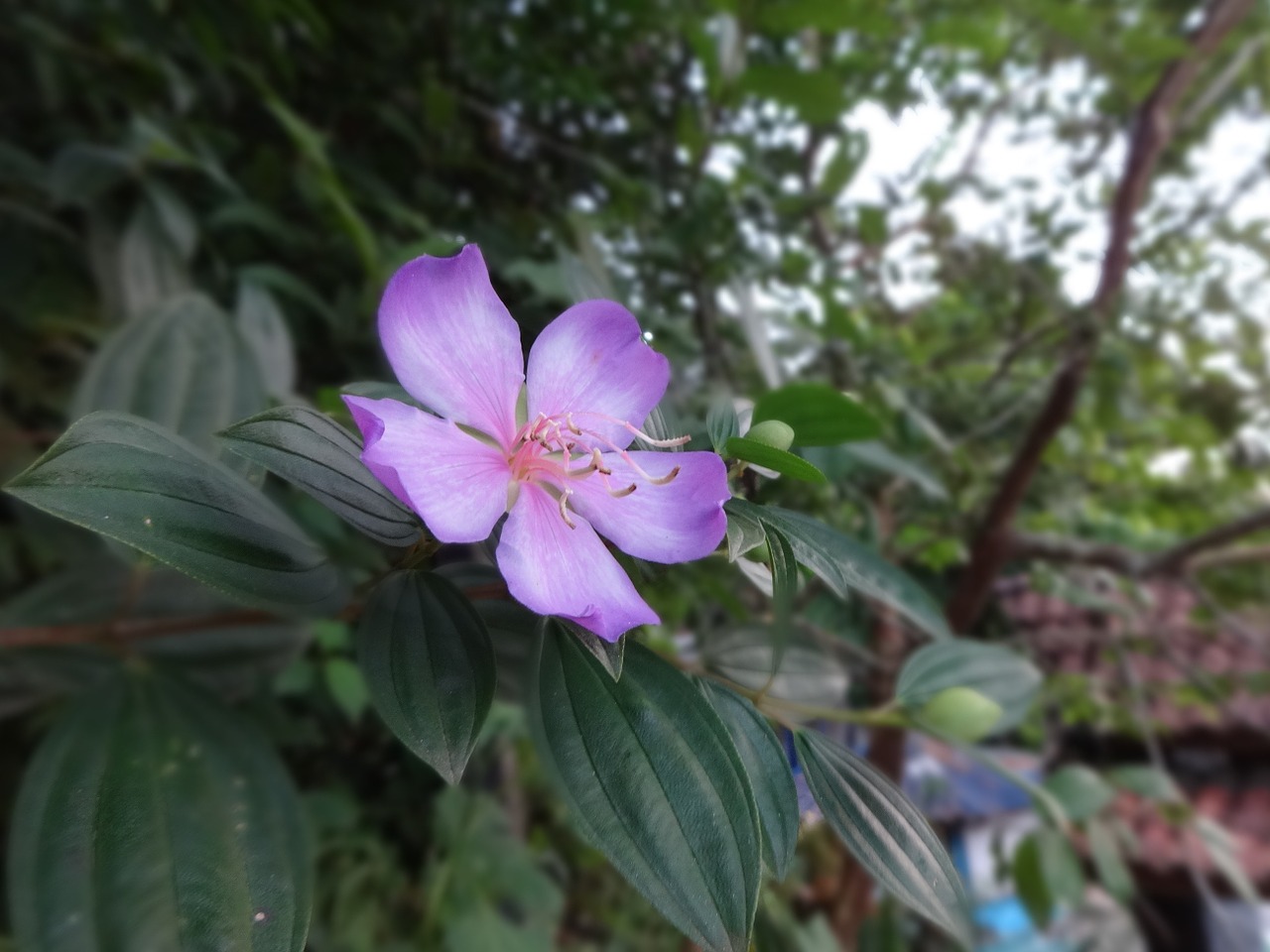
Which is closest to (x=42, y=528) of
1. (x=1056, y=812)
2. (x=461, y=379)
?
(x=461, y=379)

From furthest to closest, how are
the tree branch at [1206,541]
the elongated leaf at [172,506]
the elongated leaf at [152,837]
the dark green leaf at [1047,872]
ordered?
the tree branch at [1206,541] → the dark green leaf at [1047,872] → the elongated leaf at [152,837] → the elongated leaf at [172,506]

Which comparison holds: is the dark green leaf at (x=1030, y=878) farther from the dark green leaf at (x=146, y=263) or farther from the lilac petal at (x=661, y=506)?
the dark green leaf at (x=146, y=263)

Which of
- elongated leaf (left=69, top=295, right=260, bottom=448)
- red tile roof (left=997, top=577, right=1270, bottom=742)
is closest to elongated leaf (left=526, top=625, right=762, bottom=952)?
elongated leaf (left=69, top=295, right=260, bottom=448)

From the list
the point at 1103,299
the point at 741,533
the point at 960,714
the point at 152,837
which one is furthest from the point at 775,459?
the point at 1103,299

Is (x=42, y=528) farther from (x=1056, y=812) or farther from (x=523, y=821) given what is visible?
(x=1056, y=812)

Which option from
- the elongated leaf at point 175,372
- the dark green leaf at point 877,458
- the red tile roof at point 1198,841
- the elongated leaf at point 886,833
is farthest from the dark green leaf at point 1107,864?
the elongated leaf at point 175,372

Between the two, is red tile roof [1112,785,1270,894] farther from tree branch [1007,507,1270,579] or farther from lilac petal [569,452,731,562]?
lilac petal [569,452,731,562]

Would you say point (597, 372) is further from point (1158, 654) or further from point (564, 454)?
point (1158, 654)
